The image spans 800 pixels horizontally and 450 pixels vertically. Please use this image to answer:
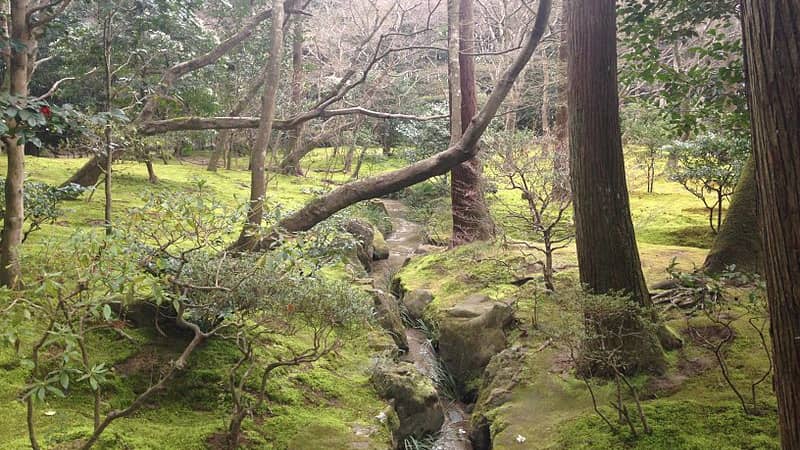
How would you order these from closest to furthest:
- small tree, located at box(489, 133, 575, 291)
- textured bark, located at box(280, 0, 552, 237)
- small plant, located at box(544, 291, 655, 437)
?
small plant, located at box(544, 291, 655, 437)
textured bark, located at box(280, 0, 552, 237)
small tree, located at box(489, 133, 575, 291)

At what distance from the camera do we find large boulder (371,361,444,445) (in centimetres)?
539

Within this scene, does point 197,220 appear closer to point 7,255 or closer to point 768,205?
point 7,255

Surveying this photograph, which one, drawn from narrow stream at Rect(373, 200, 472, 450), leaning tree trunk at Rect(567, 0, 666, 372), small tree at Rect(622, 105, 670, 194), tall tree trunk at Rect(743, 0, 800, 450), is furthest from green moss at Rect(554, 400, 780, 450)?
small tree at Rect(622, 105, 670, 194)

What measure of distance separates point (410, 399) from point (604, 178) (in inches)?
106

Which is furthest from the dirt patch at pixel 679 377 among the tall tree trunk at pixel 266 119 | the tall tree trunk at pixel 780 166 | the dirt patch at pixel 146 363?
the tall tree trunk at pixel 266 119

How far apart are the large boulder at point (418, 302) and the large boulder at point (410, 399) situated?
280 cm

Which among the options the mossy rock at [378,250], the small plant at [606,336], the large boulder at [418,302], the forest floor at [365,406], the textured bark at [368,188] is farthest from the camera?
the mossy rock at [378,250]

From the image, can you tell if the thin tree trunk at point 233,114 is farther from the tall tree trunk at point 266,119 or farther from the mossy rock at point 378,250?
the tall tree trunk at point 266,119

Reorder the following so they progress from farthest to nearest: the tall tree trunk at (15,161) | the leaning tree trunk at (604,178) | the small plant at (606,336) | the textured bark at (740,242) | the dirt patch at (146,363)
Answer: the textured bark at (740,242)
the leaning tree trunk at (604,178)
the dirt patch at (146,363)
the tall tree trunk at (15,161)
the small plant at (606,336)

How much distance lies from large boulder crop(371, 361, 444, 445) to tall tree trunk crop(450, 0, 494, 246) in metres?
4.80

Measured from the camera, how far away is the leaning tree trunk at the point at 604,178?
5.01 metres

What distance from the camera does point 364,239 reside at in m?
11.1

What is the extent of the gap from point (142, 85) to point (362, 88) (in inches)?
427

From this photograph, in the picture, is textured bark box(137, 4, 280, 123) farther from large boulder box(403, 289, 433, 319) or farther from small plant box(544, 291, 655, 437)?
small plant box(544, 291, 655, 437)
